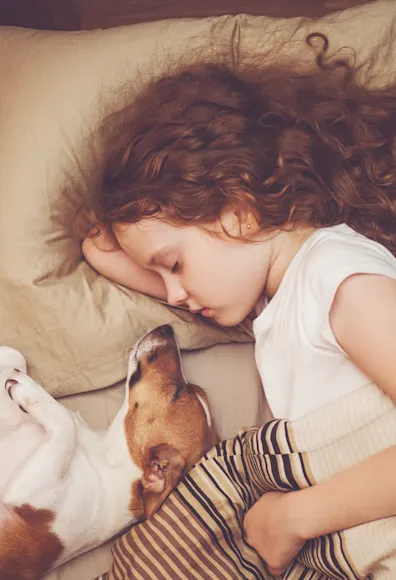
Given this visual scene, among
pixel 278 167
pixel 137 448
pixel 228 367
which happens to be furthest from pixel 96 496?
pixel 278 167

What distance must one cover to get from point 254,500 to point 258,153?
68cm

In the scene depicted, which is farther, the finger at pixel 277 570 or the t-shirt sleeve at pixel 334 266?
the finger at pixel 277 570

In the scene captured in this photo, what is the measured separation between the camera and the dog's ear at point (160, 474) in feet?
4.43

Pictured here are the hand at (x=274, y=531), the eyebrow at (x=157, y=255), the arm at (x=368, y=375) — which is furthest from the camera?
the eyebrow at (x=157, y=255)

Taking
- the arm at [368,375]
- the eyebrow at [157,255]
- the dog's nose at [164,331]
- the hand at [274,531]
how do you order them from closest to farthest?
the arm at [368,375] < the hand at [274,531] < the eyebrow at [157,255] < the dog's nose at [164,331]

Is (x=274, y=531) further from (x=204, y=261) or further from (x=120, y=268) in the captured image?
(x=120, y=268)

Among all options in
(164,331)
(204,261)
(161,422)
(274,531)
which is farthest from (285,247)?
(274,531)

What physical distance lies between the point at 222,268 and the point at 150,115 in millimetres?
360

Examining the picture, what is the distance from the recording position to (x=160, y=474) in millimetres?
1356

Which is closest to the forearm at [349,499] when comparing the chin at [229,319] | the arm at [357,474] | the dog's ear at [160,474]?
the arm at [357,474]

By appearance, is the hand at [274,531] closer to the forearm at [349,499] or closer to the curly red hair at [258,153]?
the forearm at [349,499]

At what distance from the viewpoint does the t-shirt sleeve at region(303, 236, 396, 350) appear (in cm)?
117

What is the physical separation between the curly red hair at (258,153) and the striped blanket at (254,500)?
39cm

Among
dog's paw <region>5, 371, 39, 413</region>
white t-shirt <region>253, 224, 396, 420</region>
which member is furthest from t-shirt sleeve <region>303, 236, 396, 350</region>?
dog's paw <region>5, 371, 39, 413</region>
